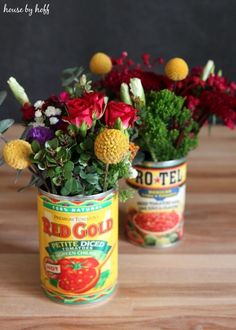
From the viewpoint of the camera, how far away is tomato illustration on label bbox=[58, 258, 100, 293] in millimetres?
939

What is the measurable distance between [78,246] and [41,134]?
180 millimetres

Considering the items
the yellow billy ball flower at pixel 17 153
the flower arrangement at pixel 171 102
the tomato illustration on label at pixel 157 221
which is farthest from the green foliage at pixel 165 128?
the yellow billy ball flower at pixel 17 153

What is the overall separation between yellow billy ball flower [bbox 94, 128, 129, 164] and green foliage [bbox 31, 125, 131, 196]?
39 mm

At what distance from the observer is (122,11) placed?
208 centimetres

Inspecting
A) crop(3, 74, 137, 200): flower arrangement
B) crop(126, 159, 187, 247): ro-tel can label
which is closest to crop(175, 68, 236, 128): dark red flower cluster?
crop(126, 159, 187, 247): ro-tel can label

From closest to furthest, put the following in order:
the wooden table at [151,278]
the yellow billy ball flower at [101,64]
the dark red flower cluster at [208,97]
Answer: the wooden table at [151,278]
the dark red flower cluster at [208,97]
the yellow billy ball flower at [101,64]

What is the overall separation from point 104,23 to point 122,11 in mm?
72

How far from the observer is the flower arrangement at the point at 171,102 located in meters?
1.02

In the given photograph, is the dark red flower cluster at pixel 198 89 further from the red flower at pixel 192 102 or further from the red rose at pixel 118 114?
the red rose at pixel 118 114

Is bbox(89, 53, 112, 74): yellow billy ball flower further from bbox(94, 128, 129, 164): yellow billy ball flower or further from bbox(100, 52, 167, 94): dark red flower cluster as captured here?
bbox(94, 128, 129, 164): yellow billy ball flower

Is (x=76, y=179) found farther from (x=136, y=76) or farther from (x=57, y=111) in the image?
(x=136, y=76)

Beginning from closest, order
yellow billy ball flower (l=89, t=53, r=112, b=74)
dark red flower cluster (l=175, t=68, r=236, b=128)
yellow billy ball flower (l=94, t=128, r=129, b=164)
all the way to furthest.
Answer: yellow billy ball flower (l=94, t=128, r=129, b=164)
dark red flower cluster (l=175, t=68, r=236, b=128)
yellow billy ball flower (l=89, t=53, r=112, b=74)

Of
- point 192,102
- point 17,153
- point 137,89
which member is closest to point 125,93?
point 137,89

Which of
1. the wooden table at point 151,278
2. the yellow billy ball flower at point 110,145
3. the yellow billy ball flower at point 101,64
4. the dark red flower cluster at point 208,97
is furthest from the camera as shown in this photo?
the yellow billy ball flower at point 101,64
